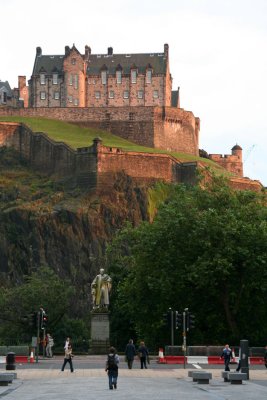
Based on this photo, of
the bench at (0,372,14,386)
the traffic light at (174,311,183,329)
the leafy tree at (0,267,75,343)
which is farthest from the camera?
→ the leafy tree at (0,267,75,343)

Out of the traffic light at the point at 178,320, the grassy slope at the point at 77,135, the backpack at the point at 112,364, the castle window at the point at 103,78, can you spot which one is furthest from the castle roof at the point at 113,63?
the backpack at the point at 112,364

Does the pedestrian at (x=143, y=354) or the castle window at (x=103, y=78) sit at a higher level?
the castle window at (x=103, y=78)

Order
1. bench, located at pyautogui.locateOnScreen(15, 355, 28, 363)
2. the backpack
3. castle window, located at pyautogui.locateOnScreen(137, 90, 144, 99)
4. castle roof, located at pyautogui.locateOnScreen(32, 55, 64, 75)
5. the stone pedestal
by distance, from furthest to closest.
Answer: castle roof, located at pyautogui.locateOnScreen(32, 55, 64, 75)
castle window, located at pyautogui.locateOnScreen(137, 90, 144, 99)
the stone pedestal
bench, located at pyautogui.locateOnScreen(15, 355, 28, 363)
the backpack

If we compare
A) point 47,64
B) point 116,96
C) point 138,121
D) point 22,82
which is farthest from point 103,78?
point 22,82

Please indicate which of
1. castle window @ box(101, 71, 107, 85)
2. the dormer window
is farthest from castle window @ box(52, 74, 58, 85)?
castle window @ box(101, 71, 107, 85)

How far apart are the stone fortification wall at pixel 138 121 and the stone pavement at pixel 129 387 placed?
349ft

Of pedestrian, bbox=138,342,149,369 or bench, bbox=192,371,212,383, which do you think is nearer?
bench, bbox=192,371,212,383

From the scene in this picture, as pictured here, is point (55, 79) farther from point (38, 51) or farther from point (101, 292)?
point (101, 292)

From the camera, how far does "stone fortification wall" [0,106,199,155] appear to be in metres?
154

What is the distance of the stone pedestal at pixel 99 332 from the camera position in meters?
61.4

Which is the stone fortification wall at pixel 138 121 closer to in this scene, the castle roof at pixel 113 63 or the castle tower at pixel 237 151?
the castle roof at pixel 113 63

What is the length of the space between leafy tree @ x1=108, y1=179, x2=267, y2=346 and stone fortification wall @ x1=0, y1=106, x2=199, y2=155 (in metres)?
83.5

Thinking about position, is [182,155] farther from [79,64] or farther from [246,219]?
[246,219]

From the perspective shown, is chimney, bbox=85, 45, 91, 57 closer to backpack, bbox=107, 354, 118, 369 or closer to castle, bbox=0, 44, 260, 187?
castle, bbox=0, 44, 260, 187
